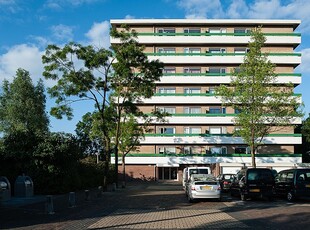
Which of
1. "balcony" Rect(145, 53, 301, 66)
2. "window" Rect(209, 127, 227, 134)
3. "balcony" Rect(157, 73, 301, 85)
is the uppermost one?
"balcony" Rect(145, 53, 301, 66)

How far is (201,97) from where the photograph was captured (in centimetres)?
5666

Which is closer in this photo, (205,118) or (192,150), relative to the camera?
(205,118)

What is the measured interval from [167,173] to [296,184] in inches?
1489

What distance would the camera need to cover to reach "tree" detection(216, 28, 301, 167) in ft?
119

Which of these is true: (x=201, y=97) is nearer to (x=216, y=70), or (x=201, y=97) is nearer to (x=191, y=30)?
(x=216, y=70)

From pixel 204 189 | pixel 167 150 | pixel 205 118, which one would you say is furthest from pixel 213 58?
pixel 204 189

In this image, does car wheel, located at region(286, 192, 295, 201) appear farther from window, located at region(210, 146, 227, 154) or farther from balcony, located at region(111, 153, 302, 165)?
window, located at region(210, 146, 227, 154)

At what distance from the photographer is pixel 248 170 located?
2208 centimetres

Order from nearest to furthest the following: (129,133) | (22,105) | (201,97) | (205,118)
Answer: (129,133)
(22,105)
(205,118)
(201,97)

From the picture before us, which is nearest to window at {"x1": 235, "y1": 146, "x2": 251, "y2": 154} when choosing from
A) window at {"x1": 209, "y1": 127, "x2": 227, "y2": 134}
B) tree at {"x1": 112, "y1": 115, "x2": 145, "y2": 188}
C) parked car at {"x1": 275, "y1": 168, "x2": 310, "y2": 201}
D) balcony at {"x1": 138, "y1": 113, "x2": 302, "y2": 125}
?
window at {"x1": 209, "y1": 127, "x2": 227, "y2": 134}

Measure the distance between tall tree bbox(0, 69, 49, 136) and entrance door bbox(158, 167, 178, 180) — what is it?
17168 millimetres

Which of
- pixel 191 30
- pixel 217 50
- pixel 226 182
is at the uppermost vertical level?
pixel 191 30

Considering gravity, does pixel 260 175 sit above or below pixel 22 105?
below

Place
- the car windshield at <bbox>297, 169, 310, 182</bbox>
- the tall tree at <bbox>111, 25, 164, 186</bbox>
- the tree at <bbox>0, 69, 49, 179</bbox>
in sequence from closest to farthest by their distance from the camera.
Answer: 1. the car windshield at <bbox>297, 169, 310, 182</bbox>
2. the tall tree at <bbox>111, 25, 164, 186</bbox>
3. the tree at <bbox>0, 69, 49, 179</bbox>
